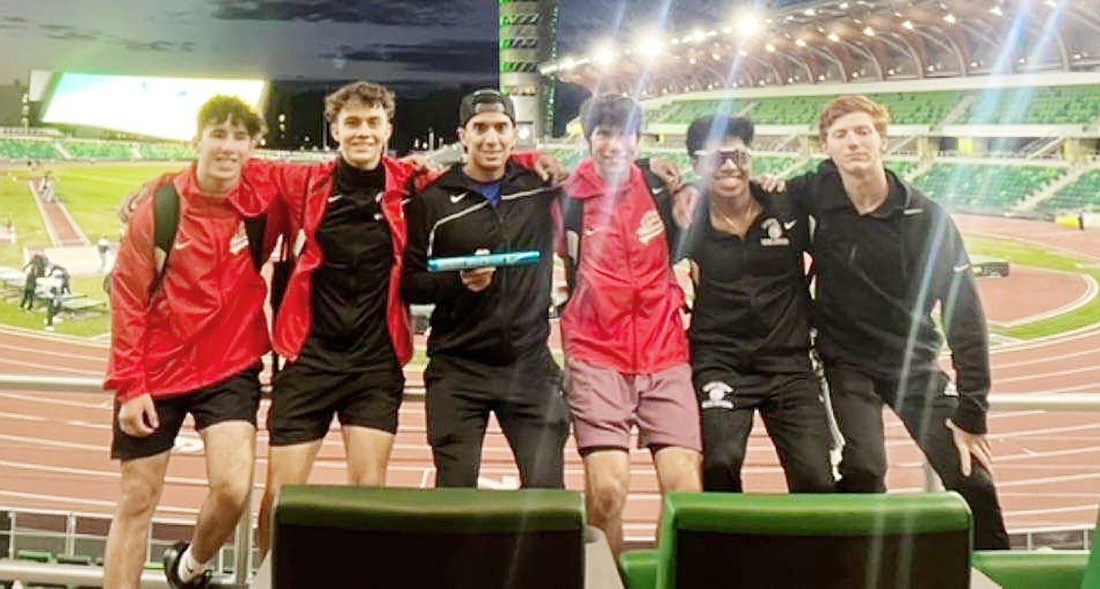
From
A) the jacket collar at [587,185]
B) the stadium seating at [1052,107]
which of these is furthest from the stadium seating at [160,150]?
the stadium seating at [1052,107]

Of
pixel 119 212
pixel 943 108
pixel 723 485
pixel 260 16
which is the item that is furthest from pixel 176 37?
pixel 943 108

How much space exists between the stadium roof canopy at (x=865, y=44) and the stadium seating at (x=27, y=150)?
27.6ft

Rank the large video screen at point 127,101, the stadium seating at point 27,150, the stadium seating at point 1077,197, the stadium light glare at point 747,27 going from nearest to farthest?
the large video screen at point 127,101
the stadium seating at point 27,150
the stadium seating at point 1077,197
the stadium light glare at point 747,27

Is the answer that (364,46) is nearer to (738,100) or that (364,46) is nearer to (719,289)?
(719,289)

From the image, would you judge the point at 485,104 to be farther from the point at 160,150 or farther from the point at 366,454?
the point at 160,150

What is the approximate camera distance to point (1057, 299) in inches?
553

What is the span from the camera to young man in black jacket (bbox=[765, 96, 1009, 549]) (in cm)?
231

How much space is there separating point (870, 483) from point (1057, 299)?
13.6 meters

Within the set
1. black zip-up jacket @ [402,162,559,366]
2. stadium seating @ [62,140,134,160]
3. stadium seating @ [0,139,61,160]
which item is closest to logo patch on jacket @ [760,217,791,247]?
black zip-up jacket @ [402,162,559,366]

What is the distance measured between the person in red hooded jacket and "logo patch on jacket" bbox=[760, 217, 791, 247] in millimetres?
903

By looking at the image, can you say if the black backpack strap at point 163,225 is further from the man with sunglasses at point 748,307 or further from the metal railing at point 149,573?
the man with sunglasses at point 748,307

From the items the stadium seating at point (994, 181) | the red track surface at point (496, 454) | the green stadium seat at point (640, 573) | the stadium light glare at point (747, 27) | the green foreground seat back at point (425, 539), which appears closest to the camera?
the green foreground seat back at point (425, 539)

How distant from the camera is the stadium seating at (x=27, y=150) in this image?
4.52 meters

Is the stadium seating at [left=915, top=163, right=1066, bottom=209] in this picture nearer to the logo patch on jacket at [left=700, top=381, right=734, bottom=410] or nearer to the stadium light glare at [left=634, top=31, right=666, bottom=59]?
the stadium light glare at [left=634, top=31, right=666, bottom=59]
